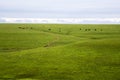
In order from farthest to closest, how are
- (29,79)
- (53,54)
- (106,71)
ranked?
1. (53,54)
2. (106,71)
3. (29,79)

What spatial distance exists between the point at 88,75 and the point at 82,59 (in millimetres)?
13940

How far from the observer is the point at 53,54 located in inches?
2606

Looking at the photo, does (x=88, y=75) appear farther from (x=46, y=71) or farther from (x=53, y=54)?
(x=53, y=54)

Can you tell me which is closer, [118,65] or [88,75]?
[88,75]

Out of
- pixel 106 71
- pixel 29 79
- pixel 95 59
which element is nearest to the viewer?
pixel 29 79

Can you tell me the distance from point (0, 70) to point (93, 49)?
29.7m

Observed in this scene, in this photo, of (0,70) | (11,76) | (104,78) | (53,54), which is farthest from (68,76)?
(53,54)

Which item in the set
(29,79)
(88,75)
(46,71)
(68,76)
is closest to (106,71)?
(88,75)

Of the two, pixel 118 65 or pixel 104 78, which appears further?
pixel 118 65

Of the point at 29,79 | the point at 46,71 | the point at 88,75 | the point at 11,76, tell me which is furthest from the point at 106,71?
the point at 11,76

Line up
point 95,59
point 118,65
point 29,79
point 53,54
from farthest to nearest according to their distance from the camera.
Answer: point 53,54, point 95,59, point 118,65, point 29,79

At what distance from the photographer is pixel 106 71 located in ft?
159

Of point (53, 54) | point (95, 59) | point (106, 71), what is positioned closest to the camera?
point (106, 71)

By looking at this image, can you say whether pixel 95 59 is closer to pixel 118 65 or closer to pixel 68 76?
pixel 118 65
